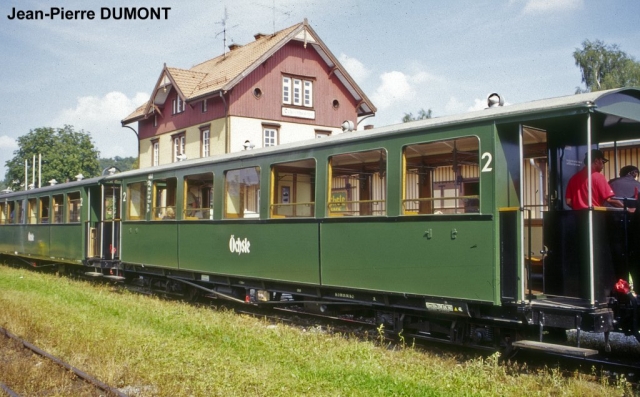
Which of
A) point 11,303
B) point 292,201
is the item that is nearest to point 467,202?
point 292,201

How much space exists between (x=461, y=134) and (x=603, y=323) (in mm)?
2545

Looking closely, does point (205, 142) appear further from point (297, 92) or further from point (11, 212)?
point (11, 212)

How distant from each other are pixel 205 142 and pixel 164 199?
15.9 meters

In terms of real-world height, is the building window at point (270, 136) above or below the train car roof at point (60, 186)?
above

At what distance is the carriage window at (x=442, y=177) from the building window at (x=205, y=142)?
69.1ft

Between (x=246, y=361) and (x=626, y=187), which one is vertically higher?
(x=626, y=187)

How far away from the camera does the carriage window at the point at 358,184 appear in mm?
8430

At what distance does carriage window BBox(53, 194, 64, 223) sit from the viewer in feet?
61.7

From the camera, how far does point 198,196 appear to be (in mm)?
12141

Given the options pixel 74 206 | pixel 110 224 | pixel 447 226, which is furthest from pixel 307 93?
pixel 447 226

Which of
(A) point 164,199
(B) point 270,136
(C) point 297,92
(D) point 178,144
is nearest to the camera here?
(A) point 164,199

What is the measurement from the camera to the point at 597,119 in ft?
23.8

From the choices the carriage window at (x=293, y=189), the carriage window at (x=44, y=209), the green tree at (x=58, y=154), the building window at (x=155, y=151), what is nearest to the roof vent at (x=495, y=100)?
the carriage window at (x=293, y=189)

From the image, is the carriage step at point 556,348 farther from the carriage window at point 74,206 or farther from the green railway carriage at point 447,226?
the carriage window at point 74,206
